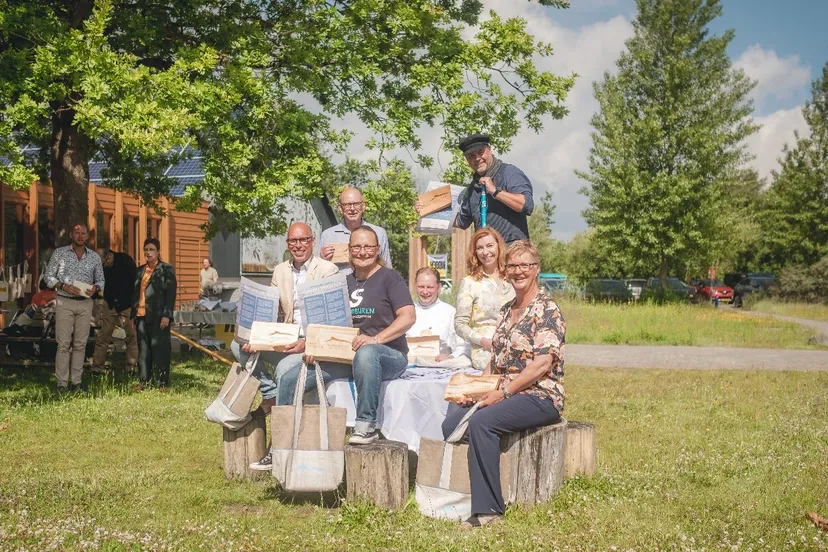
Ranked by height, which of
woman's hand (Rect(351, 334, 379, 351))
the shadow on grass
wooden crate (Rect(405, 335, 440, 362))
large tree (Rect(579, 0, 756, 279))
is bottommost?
the shadow on grass

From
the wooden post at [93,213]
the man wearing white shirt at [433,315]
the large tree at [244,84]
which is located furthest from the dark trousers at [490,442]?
the wooden post at [93,213]

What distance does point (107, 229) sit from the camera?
21297 mm

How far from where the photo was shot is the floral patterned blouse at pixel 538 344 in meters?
5.41

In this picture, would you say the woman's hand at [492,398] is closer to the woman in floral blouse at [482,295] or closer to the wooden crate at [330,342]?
the wooden crate at [330,342]

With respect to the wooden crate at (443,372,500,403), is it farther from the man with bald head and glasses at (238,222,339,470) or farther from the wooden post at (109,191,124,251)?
the wooden post at (109,191,124,251)

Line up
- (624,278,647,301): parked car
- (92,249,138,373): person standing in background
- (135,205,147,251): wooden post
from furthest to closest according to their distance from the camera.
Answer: (624,278,647,301): parked car < (135,205,147,251): wooden post < (92,249,138,373): person standing in background

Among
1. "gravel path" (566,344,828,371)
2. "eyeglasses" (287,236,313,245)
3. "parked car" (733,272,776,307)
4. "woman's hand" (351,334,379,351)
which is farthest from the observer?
"parked car" (733,272,776,307)

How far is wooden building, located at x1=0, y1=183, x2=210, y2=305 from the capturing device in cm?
1800

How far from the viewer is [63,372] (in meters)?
10.7

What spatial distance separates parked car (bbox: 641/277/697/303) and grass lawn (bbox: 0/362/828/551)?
23893mm

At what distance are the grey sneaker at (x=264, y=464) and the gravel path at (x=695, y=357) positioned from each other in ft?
30.8

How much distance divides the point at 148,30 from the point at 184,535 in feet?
31.3

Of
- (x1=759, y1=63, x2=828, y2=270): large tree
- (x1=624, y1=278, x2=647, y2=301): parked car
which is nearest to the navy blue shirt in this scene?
(x1=624, y1=278, x2=647, y2=301): parked car

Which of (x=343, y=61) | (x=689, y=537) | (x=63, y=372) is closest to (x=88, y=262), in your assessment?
(x=63, y=372)
